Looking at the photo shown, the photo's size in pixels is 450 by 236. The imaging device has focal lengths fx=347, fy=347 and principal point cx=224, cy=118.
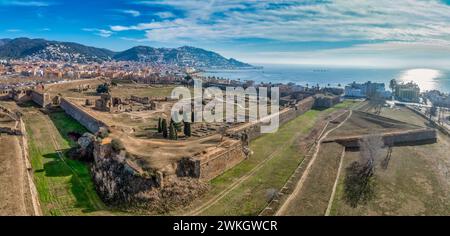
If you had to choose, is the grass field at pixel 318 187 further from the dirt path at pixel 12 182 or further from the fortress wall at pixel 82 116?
the fortress wall at pixel 82 116

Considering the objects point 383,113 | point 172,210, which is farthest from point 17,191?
point 383,113

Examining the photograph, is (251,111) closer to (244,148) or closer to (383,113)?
(244,148)

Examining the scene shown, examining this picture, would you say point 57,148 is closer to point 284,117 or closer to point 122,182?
point 122,182

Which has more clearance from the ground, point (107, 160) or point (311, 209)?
point (107, 160)

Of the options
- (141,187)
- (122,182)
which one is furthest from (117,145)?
(141,187)

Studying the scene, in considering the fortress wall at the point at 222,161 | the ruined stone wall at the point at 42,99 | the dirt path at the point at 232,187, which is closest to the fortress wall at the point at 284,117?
the fortress wall at the point at 222,161

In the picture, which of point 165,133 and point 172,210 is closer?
point 172,210
